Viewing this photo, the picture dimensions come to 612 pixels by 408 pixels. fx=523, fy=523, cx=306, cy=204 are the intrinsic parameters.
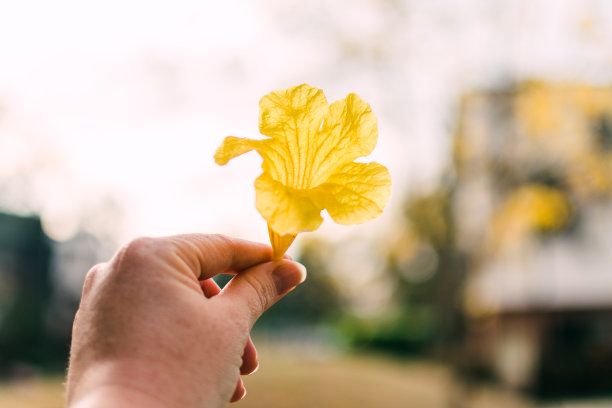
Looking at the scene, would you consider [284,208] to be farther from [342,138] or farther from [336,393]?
[336,393]

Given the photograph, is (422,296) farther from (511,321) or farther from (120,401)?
(120,401)

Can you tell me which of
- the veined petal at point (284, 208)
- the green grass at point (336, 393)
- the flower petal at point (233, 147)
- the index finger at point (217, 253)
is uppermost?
the flower petal at point (233, 147)

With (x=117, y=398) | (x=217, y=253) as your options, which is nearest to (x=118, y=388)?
(x=117, y=398)

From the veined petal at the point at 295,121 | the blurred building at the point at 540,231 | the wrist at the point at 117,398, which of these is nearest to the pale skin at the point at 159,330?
the wrist at the point at 117,398

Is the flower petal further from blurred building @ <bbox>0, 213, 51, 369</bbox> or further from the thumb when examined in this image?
blurred building @ <bbox>0, 213, 51, 369</bbox>

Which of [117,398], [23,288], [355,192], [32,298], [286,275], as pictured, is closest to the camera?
[117,398]

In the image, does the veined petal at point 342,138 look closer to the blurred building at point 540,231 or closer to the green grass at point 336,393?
the blurred building at point 540,231

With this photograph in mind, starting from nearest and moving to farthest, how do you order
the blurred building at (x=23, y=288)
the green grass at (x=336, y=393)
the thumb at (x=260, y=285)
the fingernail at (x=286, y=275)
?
the thumb at (x=260, y=285), the fingernail at (x=286, y=275), the green grass at (x=336, y=393), the blurred building at (x=23, y=288)
